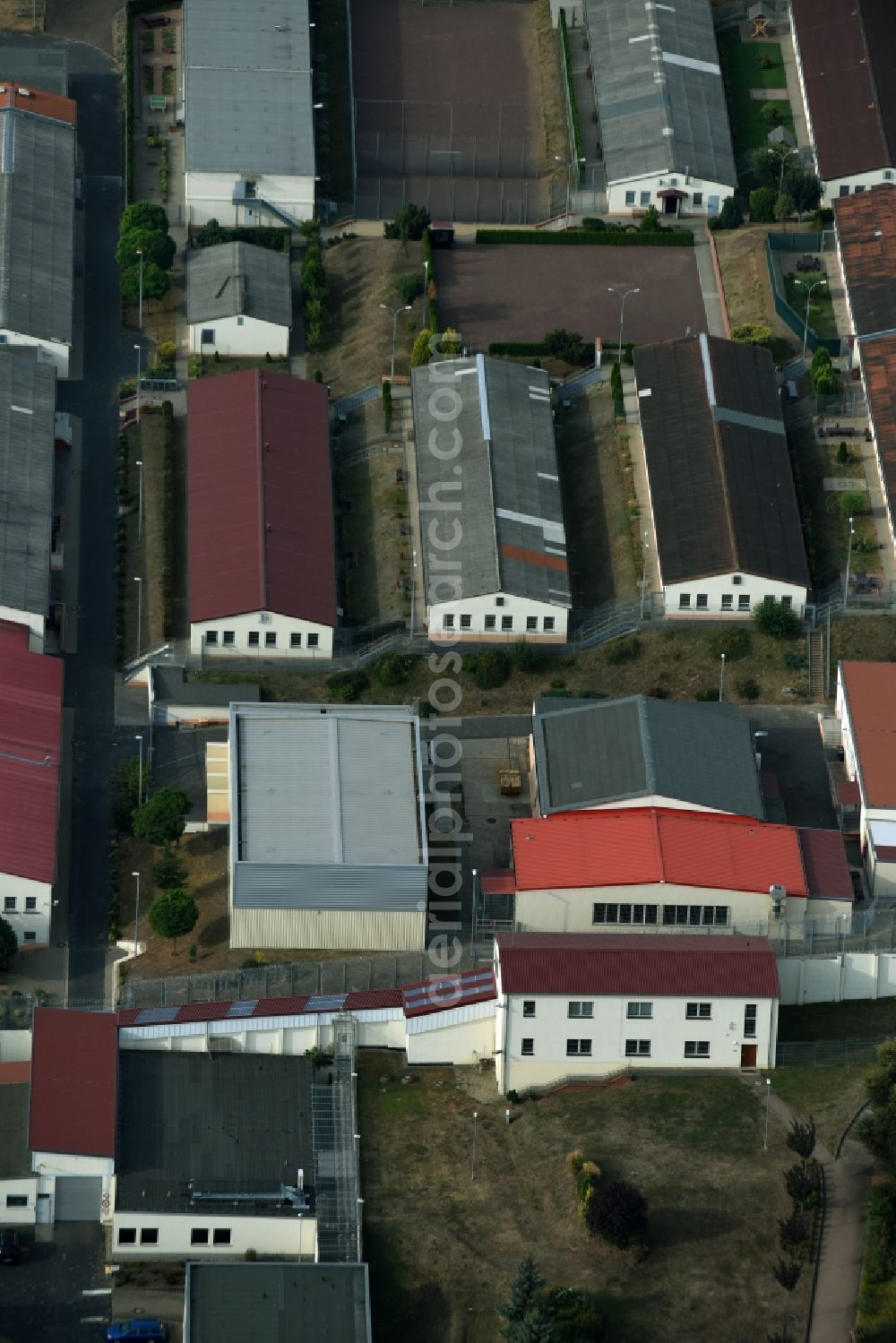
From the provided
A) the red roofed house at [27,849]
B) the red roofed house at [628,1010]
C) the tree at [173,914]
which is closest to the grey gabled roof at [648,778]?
the red roofed house at [628,1010]

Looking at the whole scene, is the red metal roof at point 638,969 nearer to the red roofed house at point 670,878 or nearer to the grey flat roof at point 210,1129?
the red roofed house at point 670,878

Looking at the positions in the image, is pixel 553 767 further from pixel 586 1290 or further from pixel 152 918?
pixel 586 1290

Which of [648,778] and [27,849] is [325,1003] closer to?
[27,849]

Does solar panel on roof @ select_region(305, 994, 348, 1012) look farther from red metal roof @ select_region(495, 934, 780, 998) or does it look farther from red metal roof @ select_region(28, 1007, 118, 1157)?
red metal roof @ select_region(28, 1007, 118, 1157)

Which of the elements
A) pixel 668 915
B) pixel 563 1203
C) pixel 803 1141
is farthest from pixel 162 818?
pixel 803 1141

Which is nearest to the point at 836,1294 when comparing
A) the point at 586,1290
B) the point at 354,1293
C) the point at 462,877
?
the point at 586,1290

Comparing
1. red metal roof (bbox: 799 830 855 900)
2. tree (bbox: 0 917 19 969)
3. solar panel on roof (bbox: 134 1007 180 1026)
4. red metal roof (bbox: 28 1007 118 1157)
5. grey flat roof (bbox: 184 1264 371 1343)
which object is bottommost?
grey flat roof (bbox: 184 1264 371 1343)

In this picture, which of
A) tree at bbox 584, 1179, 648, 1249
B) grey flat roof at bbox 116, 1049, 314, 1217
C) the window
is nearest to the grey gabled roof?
the window
